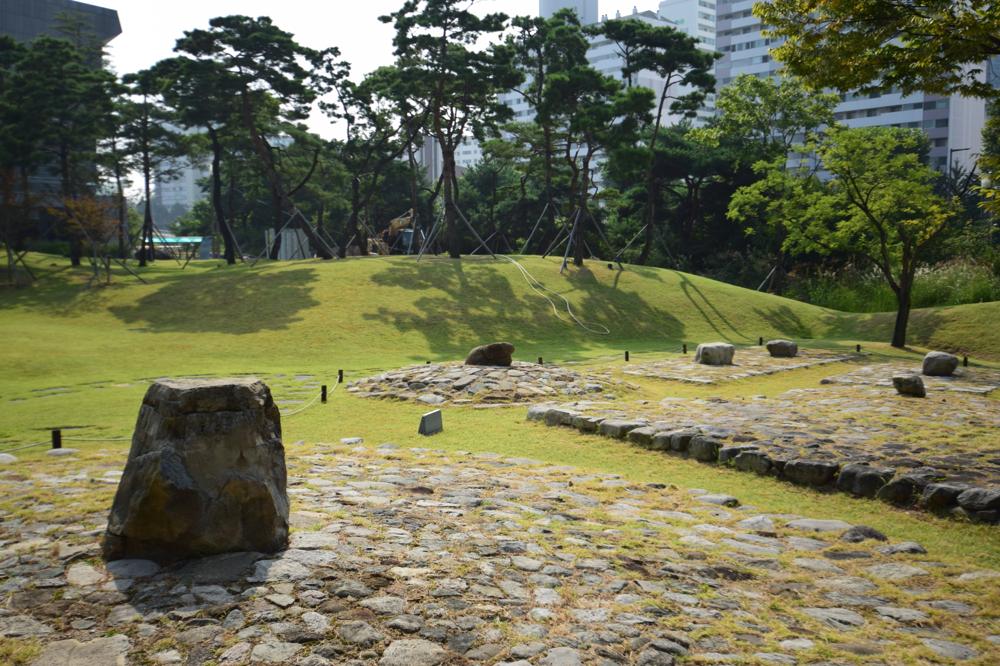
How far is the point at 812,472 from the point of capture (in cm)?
698

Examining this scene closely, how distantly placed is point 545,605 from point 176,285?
25.0 meters

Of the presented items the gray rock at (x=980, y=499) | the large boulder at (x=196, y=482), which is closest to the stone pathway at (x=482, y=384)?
the gray rock at (x=980, y=499)

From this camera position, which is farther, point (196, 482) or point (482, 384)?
point (482, 384)

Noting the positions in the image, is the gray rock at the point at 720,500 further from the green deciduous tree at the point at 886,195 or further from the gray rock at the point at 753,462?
the green deciduous tree at the point at 886,195

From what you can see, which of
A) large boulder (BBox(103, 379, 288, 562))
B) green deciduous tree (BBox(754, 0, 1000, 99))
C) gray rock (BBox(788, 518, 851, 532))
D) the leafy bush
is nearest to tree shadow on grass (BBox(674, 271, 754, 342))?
the leafy bush

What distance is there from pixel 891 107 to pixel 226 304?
72.2m

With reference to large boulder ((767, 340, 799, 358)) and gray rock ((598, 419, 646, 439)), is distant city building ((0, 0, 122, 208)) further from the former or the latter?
gray rock ((598, 419, 646, 439))

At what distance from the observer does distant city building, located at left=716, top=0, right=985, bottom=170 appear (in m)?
64.6

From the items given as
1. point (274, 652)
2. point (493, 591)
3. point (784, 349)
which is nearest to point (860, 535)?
point (493, 591)

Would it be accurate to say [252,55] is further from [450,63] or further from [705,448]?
[705,448]

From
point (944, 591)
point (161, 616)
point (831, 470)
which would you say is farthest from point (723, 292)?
point (161, 616)

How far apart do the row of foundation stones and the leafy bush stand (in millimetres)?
22622

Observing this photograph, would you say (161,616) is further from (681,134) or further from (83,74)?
(681,134)

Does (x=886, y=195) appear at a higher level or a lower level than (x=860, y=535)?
higher
